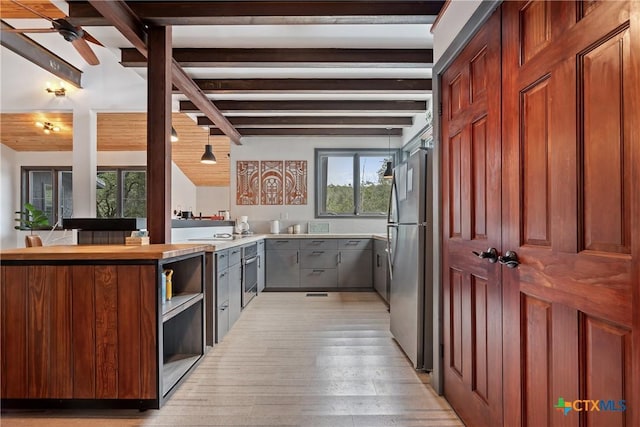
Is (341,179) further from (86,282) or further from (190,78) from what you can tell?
(86,282)

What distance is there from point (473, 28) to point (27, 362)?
9.83ft

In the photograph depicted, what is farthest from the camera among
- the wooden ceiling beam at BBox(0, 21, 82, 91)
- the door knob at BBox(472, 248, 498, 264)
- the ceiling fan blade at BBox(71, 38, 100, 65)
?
the wooden ceiling beam at BBox(0, 21, 82, 91)

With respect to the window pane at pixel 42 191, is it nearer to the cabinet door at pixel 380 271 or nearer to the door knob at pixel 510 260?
the cabinet door at pixel 380 271

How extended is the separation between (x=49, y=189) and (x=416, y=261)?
9.23 meters

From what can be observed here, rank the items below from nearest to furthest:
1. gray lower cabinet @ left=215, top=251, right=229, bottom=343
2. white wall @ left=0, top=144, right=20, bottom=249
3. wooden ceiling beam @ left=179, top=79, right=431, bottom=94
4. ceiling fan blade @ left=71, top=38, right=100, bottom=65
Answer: gray lower cabinet @ left=215, top=251, right=229, bottom=343 → wooden ceiling beam @ left=179, top=79, right=431, bottom=94 → ceiling fan blade @ left=71, top=38, right=100, bottom=65 → white wall @ left=0, top=144, right=20, bottom=249

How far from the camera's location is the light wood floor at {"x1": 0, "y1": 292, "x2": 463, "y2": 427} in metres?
1.98

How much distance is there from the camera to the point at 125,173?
8.76 meters

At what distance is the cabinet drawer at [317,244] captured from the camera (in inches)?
217

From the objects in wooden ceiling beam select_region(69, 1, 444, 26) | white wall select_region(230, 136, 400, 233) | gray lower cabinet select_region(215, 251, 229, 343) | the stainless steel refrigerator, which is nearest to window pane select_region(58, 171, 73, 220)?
white wall select_region(230, 136, 400, 233)

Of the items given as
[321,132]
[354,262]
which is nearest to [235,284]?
[354,262]

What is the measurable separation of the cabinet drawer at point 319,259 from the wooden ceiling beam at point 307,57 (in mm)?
2977

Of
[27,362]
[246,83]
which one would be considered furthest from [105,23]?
[27,362]

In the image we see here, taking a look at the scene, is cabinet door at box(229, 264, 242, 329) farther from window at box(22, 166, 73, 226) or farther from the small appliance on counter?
window at box(22, 166, 73, 226)

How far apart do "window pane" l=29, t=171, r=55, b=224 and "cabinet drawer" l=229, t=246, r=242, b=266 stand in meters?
6.87
